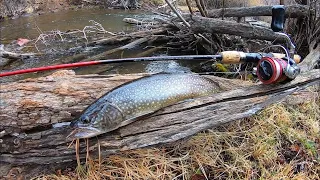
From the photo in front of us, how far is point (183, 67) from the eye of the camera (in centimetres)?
727

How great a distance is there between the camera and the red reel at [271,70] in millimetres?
2937

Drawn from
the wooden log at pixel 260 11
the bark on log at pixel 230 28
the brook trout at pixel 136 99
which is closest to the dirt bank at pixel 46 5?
the wooden log at pixel 260 11

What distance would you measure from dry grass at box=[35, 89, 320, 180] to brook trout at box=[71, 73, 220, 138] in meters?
0.33

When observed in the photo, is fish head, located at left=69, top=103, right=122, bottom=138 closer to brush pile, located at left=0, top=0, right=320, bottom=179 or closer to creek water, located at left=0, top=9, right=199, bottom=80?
brush pile, located at left=0, top=0, right=320, bottom=179

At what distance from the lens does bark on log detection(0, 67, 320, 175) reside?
251 centimetres

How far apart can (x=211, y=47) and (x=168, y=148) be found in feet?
14.7

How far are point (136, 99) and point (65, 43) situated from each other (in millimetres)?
A: 6723

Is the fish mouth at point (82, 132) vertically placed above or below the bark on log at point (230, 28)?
below

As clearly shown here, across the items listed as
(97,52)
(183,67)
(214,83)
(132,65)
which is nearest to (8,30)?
(97,52)

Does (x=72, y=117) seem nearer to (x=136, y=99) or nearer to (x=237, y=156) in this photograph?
(x=136, y=99)

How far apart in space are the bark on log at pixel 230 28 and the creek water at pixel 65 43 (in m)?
1.11

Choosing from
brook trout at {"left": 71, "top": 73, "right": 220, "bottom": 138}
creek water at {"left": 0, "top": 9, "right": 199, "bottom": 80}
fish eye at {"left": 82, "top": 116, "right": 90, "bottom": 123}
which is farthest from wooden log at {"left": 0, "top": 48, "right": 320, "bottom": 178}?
creek water at {"left": 0, "top": 9, "right": 199, "bottom": 80}

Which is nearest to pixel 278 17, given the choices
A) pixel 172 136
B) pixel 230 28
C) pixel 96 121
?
pixel 172 136

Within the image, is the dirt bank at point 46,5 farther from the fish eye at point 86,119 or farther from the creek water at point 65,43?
the fish eye at point 86,119
